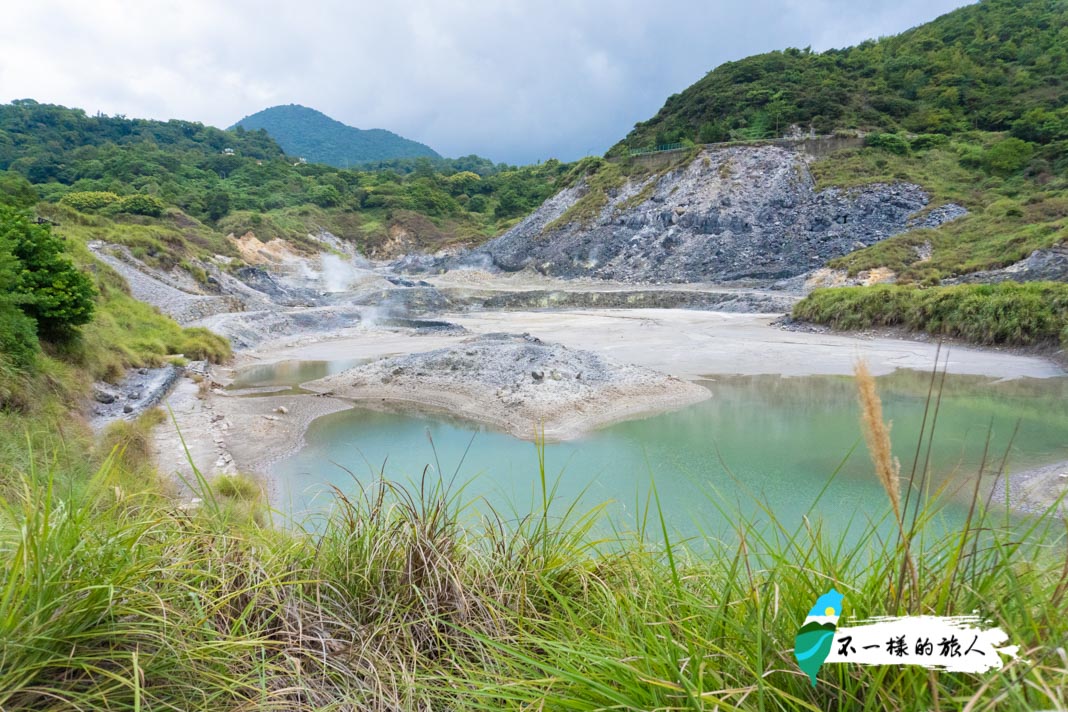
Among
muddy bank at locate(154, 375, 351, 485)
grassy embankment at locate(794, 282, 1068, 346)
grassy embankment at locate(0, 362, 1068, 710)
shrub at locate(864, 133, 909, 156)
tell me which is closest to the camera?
grassy embankment at locate(0, 362, 1068, 710)

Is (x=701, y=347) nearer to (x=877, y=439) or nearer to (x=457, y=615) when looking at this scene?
(x=457, y=615)

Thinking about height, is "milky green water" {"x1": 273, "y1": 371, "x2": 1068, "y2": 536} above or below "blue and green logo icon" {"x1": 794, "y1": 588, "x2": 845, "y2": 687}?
below

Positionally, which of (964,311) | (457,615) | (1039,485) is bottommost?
(1039,485)

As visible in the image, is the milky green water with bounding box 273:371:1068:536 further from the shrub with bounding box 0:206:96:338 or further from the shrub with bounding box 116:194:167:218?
the shrub with bounding box 116:194:167:218

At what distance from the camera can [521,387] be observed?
1320 centimetres

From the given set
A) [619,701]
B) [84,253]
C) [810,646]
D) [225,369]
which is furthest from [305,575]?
[84,253]

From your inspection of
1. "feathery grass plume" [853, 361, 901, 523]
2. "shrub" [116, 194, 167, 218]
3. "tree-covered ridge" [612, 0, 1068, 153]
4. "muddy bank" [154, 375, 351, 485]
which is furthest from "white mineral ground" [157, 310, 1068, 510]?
"tree-covered ridge" [612, 0, 1068, 153]

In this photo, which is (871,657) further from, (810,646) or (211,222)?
(211,222)

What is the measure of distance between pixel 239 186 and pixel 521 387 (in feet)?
248

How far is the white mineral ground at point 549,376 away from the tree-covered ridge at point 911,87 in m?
39.3

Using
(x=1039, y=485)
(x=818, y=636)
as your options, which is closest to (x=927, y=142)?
(x=1039, y=485)

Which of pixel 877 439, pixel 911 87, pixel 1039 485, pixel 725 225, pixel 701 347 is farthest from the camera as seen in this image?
pixel 911 87

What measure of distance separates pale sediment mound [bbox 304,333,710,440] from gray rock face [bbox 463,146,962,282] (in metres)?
34.5

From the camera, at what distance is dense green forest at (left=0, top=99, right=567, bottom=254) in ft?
194
